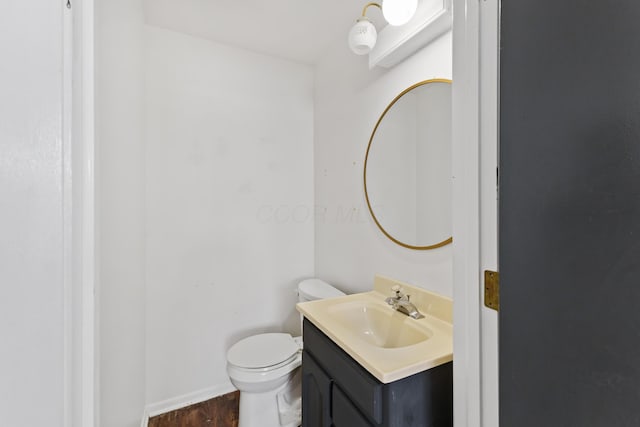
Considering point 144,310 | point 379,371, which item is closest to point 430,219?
point 379,371

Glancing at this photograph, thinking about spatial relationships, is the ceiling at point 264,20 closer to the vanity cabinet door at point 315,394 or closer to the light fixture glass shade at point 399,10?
the light fixture glass shade at point 399,10

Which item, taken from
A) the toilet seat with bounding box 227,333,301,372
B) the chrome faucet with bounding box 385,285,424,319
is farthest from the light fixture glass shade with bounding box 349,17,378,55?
the toilet seat with bounding box 227,333,301,372

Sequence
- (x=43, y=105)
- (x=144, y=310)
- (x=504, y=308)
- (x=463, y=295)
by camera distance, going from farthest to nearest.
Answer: (x=144, y=310) → (x=463, y=295) → (x=504, y=308) → (x=43, y=105)

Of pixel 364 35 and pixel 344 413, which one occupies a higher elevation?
pixel 364 35

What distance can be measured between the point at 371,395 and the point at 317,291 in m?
0.95

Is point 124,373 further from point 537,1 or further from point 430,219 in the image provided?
point 537,1

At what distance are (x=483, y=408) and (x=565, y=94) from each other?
0.70 m

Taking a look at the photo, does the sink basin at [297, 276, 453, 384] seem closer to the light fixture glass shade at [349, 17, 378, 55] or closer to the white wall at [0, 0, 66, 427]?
the white wall at [0, 0, 66, 427]

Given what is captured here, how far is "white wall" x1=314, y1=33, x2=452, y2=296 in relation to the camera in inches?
48.5

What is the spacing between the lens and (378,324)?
1281 millimetres

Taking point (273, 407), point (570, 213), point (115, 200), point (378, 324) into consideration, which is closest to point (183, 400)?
point (273, 407)

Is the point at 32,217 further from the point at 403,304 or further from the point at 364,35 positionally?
the point at 364,35

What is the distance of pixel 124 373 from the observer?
99 centimetres

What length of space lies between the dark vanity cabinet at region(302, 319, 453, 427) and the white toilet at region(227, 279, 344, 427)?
15.3 inches
